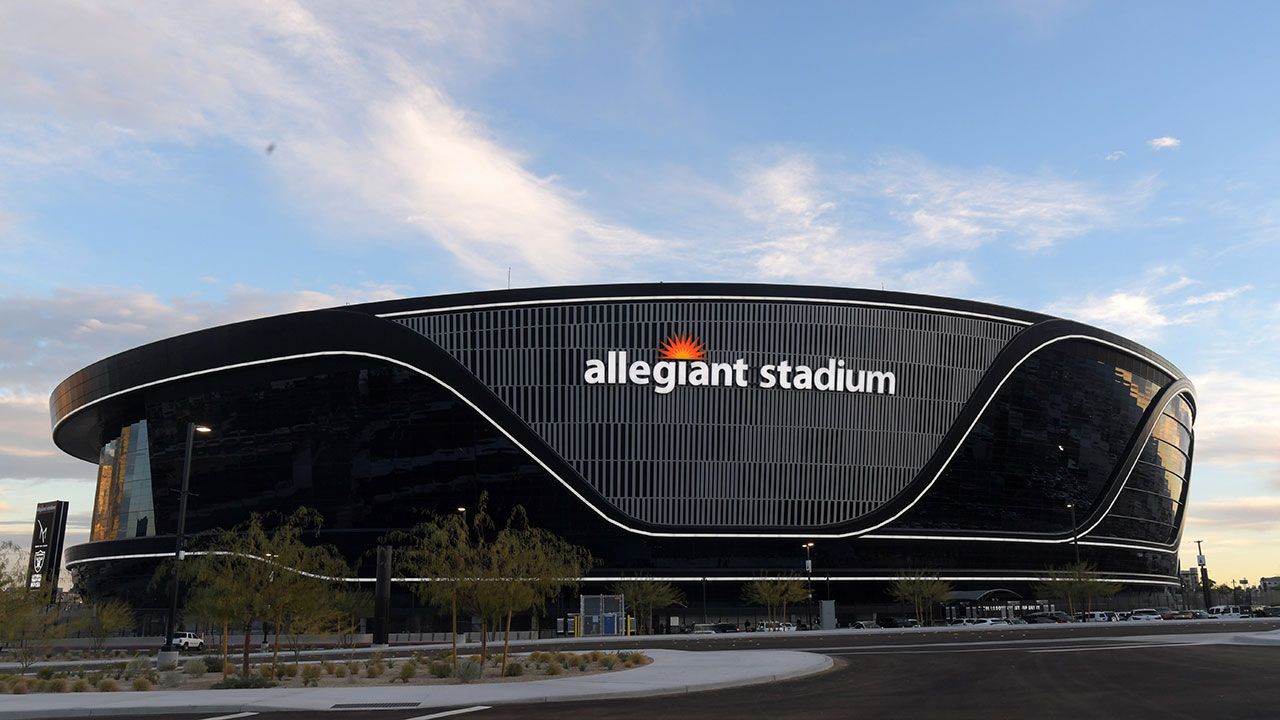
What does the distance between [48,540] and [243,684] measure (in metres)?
93.0

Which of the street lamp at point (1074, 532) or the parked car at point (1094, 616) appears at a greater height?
the street lamp at point (1074, 532)

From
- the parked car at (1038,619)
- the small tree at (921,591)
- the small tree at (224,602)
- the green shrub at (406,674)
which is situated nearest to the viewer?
the green shrub at (406,674)

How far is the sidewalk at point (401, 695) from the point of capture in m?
22.9

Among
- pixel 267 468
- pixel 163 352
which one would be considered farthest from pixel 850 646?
pixel 163 352

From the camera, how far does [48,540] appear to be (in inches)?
4168

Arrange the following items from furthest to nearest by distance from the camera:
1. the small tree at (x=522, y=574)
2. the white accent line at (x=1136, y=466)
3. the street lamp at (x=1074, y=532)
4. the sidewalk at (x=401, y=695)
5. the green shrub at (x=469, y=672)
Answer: the white accent line at (x=1136, y=466), the street lamp at (x=1074, y=532), the small tree at (x=522, y=574), the green shrub at (x=469, y=672), the sidewalk at (x=401, y=695)

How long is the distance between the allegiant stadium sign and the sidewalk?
57.4 m

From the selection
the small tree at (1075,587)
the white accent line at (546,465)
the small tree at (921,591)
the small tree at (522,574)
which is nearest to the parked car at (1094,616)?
the small tree at (1075,587)

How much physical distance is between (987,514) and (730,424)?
28.3m

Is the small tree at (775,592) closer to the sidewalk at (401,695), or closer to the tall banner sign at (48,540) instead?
the sidewalk at (401,695)

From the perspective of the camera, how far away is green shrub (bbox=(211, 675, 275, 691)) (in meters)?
28.9

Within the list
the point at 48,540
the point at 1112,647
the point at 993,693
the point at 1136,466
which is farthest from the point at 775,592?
the point at 48,540

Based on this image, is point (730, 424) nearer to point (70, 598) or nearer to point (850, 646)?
point (850, 646)

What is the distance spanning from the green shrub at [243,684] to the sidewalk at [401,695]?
4.67ft
